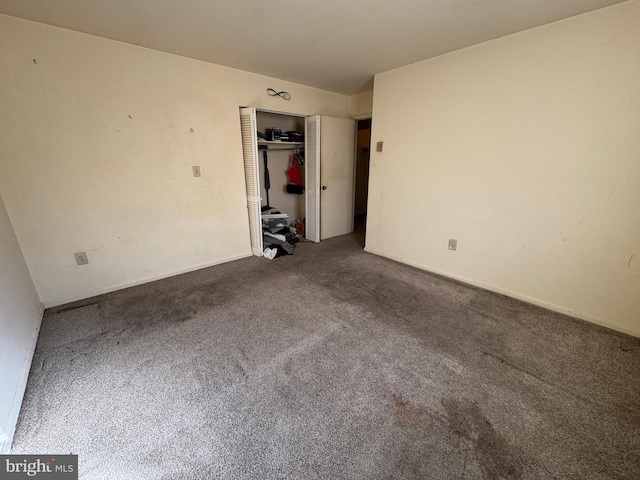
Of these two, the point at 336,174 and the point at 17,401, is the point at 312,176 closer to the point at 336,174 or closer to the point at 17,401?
the point at 336,174

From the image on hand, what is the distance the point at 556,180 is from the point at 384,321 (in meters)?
1.90

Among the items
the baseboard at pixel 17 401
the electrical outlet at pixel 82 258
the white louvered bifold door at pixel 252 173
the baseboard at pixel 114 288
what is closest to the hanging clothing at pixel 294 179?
Answer: the white louvered bifold door at pixel 252 173

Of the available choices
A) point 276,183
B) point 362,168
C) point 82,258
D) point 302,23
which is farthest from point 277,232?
point 302,23

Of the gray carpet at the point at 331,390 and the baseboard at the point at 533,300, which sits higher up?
the baseboard at the point at 533,300

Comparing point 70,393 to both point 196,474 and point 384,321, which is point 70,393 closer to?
point 196,474

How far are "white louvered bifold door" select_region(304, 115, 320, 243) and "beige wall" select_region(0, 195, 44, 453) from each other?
10.6ft

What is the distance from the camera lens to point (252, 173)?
3502 mm

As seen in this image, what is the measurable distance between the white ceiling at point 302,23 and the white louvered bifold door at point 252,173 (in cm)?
65

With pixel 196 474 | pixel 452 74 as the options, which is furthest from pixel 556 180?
pixel 196 474

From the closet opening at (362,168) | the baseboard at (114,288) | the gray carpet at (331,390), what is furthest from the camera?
the closet opening at (362,168)

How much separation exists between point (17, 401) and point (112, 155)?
2.06 metres

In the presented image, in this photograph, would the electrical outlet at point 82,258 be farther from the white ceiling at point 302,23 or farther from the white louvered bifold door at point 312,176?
the white louvered bifold door at point 312,176

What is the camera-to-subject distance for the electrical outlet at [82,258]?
8.43ft

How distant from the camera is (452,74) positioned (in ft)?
8.97
